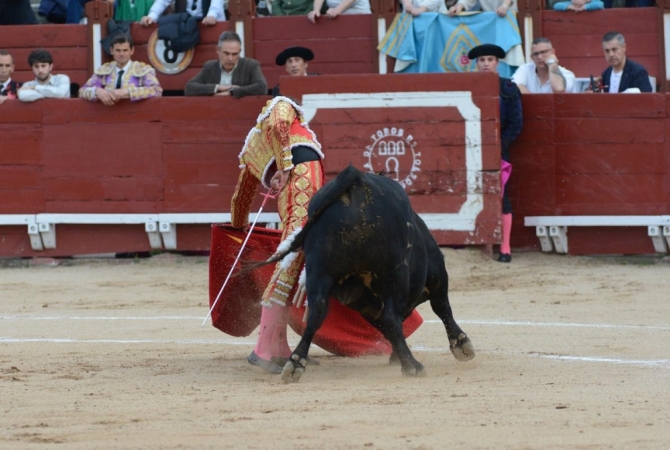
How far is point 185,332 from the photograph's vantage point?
600 cm

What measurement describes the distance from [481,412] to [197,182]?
5308 mm

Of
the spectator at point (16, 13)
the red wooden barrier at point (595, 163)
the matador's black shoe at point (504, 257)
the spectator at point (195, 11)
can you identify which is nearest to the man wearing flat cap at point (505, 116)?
the matador's black shoe at point (504, 257)

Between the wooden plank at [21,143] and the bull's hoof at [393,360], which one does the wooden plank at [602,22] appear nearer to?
the wooden plank at [21,143]

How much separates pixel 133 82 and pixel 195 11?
3.36ft

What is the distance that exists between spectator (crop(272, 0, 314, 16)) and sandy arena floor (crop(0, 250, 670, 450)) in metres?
2.54

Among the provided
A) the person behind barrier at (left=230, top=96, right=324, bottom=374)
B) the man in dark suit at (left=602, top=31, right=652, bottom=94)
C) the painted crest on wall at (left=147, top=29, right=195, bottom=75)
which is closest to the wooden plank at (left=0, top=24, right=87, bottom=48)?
the painted crest on wall at (left=147, top=29, right=195, bottom=75)

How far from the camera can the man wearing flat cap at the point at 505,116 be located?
813cm

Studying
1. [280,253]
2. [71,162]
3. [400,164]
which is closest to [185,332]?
[280,253]

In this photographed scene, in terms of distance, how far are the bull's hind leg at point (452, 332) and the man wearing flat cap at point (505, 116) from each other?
3.47m

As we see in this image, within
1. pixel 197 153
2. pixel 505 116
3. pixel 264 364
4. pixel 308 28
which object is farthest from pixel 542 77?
pixel 264 364

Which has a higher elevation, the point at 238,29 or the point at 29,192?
the point at 238,29

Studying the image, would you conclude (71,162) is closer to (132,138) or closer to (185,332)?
(132,138)

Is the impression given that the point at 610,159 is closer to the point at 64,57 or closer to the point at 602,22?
the point at 602,22

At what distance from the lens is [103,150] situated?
28.7ft
